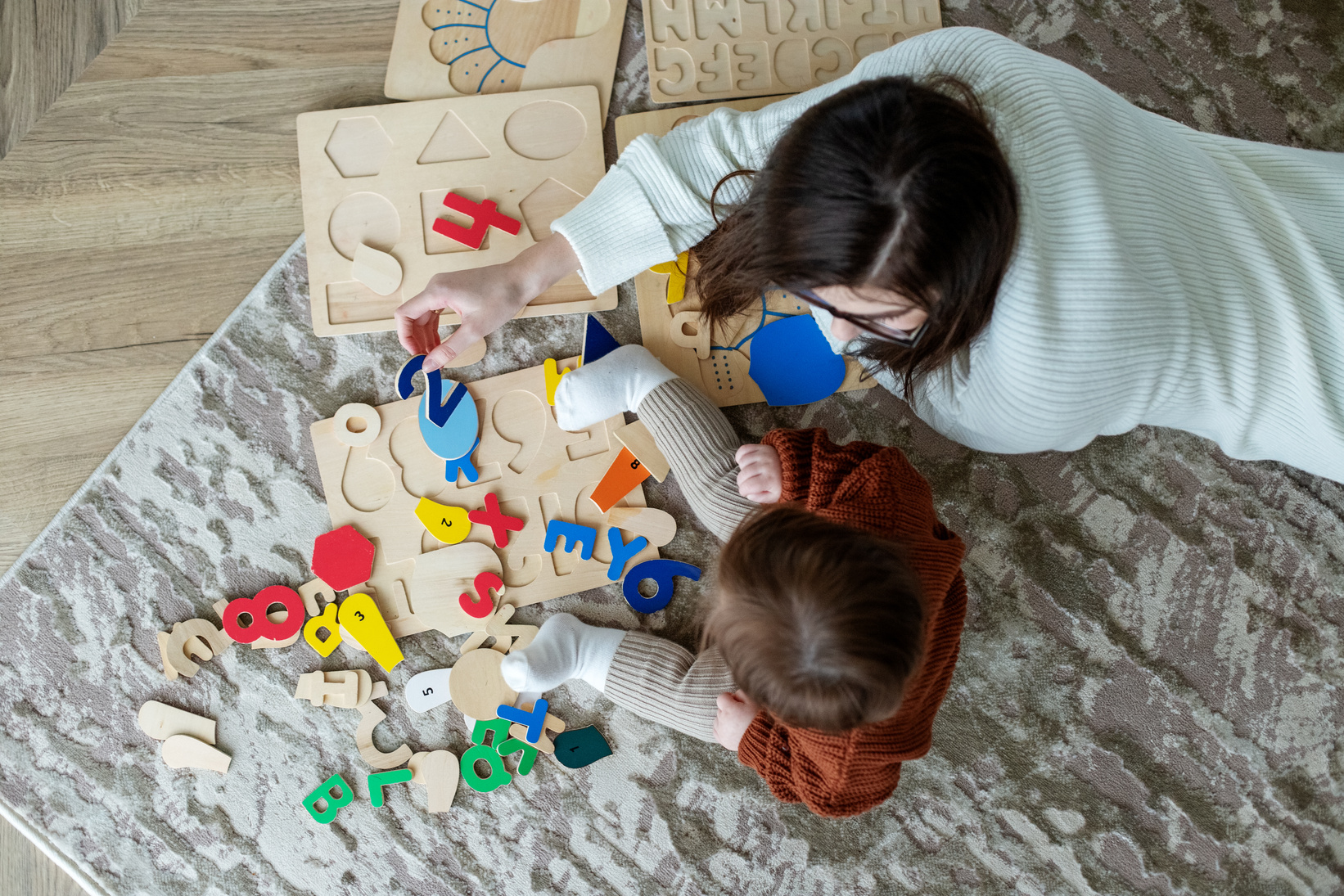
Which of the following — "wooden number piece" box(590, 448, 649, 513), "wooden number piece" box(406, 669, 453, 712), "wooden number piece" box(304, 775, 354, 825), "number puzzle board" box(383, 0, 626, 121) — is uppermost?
"number puzzle board" box(383, 0, 626, 121)

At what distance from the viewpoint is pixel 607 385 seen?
87 centimetres

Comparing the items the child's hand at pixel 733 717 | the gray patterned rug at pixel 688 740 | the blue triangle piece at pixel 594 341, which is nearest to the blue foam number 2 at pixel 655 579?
the gray patterned rug at pixel 688 740

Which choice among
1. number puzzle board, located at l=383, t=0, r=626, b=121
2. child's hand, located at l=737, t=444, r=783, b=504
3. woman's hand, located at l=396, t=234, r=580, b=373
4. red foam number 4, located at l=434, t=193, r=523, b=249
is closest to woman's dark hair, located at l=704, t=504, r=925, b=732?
child's hand, located at l=737, t=444, r=783, b=504

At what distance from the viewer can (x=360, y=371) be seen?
2.99ft

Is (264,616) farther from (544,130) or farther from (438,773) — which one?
(544,130)

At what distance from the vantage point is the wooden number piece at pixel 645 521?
0.90 metres

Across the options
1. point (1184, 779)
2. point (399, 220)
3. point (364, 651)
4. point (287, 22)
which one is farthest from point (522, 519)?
point (1184, 779)

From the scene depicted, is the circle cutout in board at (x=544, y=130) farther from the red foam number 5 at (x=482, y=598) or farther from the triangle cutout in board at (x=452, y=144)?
the red foam number 5 at (x=482, y=598)

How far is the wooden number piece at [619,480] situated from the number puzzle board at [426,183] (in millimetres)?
170

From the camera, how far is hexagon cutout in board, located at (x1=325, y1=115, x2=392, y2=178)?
0.91 meters

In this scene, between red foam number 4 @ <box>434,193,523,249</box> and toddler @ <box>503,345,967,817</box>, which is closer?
toddler @ <box>503,345,967,817</box>

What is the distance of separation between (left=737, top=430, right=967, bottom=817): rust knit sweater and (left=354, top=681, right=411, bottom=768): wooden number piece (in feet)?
1.23

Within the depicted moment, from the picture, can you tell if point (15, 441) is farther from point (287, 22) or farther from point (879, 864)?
point (879, 864)

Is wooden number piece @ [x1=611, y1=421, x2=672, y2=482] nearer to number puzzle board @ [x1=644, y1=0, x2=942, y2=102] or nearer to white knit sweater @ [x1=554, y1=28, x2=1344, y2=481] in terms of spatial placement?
white knit sweater @ [x1=554, y1=28, x2=1344, y2=481]
